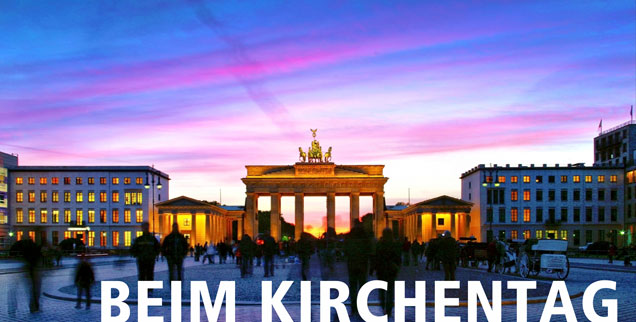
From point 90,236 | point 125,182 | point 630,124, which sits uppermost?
point 630,124

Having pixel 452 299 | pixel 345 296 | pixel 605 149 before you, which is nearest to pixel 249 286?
pixel 345 296

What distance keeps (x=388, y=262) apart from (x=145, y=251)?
5.79 m

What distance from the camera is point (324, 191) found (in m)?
118

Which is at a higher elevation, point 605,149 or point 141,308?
point 605,149

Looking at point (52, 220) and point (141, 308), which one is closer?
point (141, 308)

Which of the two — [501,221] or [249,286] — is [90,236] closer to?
[501,221]

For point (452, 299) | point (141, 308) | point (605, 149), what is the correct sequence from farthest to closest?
point (605, 149) < point (452, 299) < point (141, 308)

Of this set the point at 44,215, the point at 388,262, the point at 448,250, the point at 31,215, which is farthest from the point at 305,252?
the point at 31,215

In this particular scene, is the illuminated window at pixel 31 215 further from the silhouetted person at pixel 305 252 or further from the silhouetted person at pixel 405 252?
the silhouetted person at pixel 305 252

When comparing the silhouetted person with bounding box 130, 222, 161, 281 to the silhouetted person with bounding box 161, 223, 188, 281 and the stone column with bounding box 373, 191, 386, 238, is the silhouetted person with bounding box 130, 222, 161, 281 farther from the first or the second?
the stone column with bounding box 373, 191, 386, 238

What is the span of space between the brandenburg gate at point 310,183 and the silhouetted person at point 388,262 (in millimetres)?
102180

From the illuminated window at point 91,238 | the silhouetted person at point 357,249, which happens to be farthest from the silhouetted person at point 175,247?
the illuminated window at point 91,238

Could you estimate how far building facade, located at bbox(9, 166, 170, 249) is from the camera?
401ft

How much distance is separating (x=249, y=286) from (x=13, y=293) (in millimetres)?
8483
